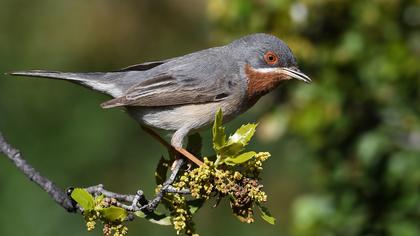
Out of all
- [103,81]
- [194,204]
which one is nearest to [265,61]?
[103,81]

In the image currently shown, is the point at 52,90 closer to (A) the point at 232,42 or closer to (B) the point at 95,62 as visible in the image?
(B) the point at 95,62

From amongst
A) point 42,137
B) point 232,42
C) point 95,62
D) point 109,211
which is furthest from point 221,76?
point 95,62

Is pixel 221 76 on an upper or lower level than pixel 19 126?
lower

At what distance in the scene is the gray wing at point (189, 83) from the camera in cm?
478

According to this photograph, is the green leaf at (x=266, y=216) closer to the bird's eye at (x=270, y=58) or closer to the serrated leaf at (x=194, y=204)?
the serrated leaf at (x=194, y=204)

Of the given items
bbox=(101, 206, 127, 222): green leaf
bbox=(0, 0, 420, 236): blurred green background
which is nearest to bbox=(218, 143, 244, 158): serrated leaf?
bbox=(101, 206, 127, 222): green leaf

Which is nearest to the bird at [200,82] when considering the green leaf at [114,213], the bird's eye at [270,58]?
the bird's eye at [270,58]

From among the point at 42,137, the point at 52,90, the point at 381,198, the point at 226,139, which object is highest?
the point at 52,90

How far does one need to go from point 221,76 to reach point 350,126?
1.01m

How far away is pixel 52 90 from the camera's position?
903 cm

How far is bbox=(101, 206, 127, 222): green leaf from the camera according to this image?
296 centimetres

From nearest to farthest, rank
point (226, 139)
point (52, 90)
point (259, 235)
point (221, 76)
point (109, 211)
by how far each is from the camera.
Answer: point (109, 211), point (226, 139), point (221, 76), point (259, 235), point (52, 90)

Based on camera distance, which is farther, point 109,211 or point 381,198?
point 381,198

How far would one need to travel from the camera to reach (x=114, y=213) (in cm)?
298
